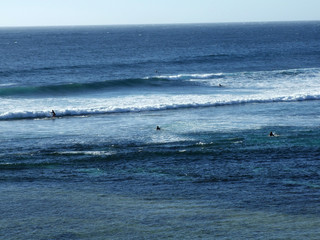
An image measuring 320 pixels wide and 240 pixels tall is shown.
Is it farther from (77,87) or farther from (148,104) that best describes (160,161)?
(77,87)

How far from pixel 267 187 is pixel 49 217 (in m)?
11.4

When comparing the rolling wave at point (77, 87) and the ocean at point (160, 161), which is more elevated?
the rolling wave at point (77, 87)

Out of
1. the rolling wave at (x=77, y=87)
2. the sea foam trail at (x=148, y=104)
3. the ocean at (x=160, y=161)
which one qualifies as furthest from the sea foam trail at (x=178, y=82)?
the sea foam trail at (x=148, y=104)

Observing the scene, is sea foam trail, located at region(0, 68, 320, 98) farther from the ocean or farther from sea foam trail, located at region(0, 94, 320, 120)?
sea foam trail, located at region(0, 94, 320, 120)

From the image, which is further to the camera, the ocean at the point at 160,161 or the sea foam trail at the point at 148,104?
the sea foam trail at the point at 148,104

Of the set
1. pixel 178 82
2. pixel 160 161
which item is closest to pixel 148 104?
pixel 178 82

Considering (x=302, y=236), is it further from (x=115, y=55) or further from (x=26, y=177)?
(x=115, y=55)

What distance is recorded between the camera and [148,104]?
56094 mm

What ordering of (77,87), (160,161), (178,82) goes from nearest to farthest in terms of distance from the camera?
(160,161) < (77,87) < (178,82)

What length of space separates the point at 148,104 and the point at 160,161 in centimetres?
2336

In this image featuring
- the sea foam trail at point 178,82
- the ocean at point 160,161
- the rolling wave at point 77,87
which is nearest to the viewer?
the ocean at point 160,161

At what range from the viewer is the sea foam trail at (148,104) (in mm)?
50781

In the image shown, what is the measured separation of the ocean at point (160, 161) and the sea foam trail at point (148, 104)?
0.12 metres

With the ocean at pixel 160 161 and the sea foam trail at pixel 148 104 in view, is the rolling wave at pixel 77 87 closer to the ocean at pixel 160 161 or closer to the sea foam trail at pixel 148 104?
the ocean at pixel 160 161
